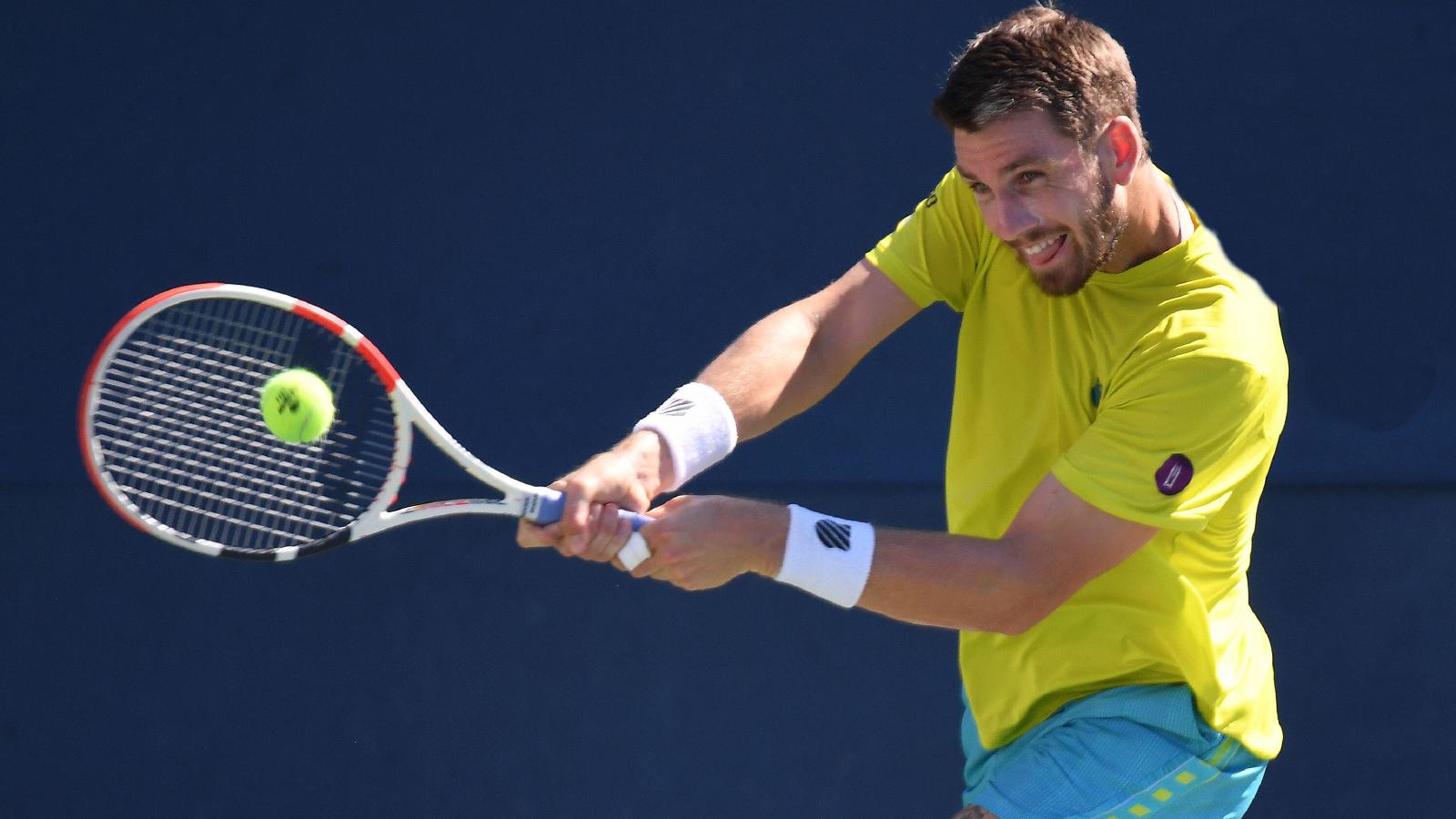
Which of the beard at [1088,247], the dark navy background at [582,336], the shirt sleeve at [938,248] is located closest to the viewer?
the beard at [1088,247]

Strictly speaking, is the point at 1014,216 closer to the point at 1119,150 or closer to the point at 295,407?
the point at 1119,150

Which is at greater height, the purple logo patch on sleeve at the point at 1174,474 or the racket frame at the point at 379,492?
the purple logo patch on sleeve at the point at 1174,474

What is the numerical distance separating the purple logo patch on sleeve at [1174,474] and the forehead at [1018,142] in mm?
418

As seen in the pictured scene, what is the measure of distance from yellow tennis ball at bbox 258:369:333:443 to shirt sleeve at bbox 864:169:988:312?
2.95ft

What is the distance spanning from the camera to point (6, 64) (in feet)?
11.2

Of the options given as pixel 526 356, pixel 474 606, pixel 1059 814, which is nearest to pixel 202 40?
pixel 526 356

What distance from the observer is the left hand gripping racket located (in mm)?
2434

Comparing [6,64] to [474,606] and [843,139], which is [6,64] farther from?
[843,139]

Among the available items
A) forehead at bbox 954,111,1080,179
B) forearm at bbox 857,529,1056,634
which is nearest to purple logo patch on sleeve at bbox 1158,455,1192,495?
forearm at bbox 857,529,1056,634

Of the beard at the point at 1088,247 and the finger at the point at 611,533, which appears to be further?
the beard at the point at 1088,247

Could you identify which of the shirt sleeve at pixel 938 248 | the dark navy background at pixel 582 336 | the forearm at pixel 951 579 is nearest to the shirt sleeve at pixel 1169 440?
the forearm at pixel 951 579

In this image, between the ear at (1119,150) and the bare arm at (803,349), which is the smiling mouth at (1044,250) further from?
the bare arm at (803,349)

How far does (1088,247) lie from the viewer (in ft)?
8.05

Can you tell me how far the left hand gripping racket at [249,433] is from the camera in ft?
7.98
